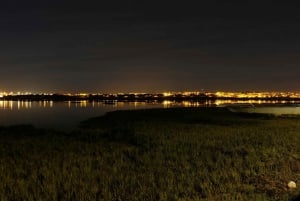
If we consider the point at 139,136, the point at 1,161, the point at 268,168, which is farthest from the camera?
the point at 139,136

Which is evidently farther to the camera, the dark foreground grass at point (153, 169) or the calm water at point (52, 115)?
the calm water at point (52, 115)

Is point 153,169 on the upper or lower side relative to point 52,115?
upper

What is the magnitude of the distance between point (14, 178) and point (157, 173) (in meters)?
4.83

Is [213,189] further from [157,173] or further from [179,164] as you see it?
[179,164]

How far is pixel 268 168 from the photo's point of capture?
1491 cm

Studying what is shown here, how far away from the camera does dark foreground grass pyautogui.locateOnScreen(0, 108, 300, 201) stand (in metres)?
11.9

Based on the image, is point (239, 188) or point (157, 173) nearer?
point (239, 188)

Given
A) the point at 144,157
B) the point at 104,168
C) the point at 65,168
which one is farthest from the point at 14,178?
the point at 144,157

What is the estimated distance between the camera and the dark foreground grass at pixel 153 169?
467 inches

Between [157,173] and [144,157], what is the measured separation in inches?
130

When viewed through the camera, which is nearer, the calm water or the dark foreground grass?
the dark foreground grass

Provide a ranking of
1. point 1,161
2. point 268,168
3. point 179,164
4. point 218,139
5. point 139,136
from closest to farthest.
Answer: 1. point 268,168
2. point 179,164
3. point 1,161
4. point 218,139
5. point 139,136

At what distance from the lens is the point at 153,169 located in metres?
15.3

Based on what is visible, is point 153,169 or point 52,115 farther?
point 52,115
